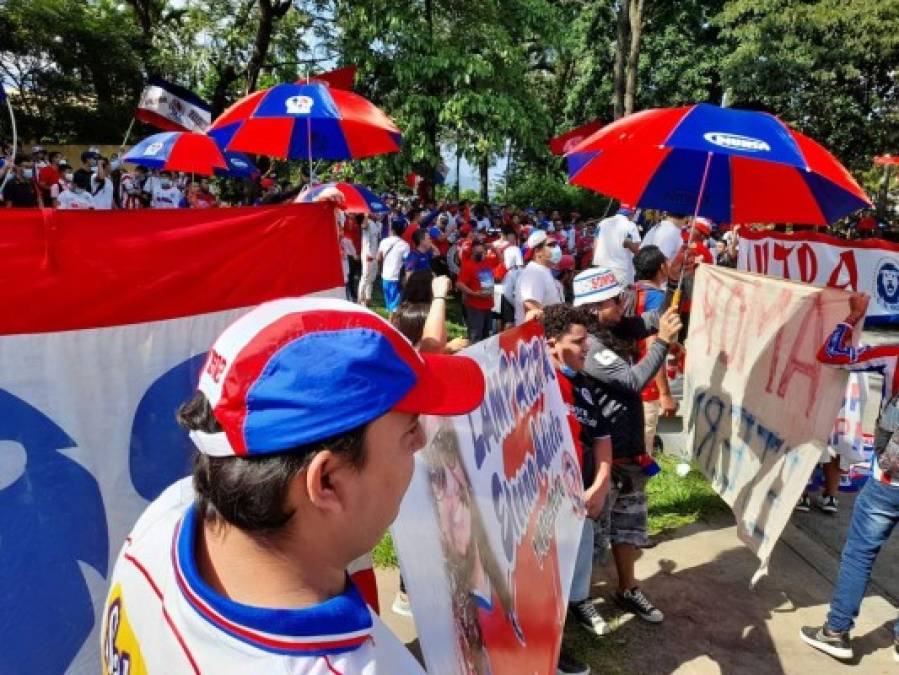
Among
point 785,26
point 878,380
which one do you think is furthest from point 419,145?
point 878,380

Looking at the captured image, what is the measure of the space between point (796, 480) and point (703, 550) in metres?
1.03

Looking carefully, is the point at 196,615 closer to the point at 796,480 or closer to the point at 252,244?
the point at 252,244

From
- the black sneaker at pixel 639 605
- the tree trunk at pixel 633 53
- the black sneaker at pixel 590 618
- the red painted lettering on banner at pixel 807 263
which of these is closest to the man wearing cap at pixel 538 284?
the red painted lettering on banner at pixel 807 263

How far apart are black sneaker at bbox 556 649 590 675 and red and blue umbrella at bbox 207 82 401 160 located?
4.25 m

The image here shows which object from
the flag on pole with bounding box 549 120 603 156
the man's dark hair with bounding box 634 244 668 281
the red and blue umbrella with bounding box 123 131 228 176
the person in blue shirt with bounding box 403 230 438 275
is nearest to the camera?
the man's dark hair with bounding box 634 244 668 281

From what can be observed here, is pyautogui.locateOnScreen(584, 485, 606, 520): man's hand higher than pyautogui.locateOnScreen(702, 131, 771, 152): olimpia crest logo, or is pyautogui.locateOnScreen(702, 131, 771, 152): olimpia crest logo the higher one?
pyautogui.locateOnScreen(702, 131, 771, 152): olimpia crest logo

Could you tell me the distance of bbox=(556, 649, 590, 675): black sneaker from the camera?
3.04m

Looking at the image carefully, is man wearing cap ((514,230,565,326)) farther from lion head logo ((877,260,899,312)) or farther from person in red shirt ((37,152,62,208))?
person in red shirt ((37,152,62,208))

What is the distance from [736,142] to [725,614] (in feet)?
7.99

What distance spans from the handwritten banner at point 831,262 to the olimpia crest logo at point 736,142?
2.75 meters

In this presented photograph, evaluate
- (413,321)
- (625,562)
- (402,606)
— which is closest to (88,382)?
(413,321)

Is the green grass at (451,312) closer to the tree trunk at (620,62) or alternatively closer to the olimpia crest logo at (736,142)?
the olimpia crest logo at (736,142)

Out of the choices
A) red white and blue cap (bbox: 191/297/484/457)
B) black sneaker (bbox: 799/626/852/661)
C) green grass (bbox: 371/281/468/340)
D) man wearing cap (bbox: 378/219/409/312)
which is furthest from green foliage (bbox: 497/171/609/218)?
red white and blue cap (bbox: 191/297/484/457)

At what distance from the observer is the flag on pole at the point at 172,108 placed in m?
9.00
